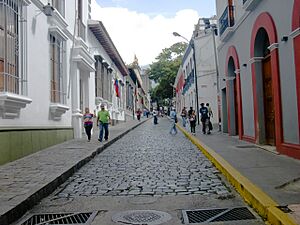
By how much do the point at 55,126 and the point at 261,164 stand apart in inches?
272

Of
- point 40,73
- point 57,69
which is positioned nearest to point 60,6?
point 57,69

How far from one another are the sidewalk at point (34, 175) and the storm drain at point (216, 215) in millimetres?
2148

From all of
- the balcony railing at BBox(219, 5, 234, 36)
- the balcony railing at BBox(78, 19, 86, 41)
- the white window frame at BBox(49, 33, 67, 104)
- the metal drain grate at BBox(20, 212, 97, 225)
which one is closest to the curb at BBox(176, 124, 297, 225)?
the metal drain grate at BBox(20, 212, 97, 225)

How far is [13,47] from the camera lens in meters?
9.16

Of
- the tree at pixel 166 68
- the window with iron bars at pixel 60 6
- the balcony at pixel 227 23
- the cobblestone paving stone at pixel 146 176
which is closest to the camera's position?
the cobblestone paving stone at pixel 146 176

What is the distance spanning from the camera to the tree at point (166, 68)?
60834mm

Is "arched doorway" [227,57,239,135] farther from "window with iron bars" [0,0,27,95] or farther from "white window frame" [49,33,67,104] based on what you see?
"window with iron bars" [0,0,27,95]

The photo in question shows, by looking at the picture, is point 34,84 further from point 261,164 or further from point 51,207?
point 261,164

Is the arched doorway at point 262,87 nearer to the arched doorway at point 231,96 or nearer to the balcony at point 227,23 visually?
the balcony at point 227,23

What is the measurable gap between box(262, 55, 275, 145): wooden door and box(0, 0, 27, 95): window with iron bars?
21.5ft

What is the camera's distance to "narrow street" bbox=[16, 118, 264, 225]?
5.47 meters

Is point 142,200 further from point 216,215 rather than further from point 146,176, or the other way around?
point 146,176

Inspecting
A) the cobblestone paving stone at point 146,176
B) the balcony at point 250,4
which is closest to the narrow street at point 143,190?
the cobblestone paving stone at point 146,176

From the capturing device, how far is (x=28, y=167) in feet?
26.6
